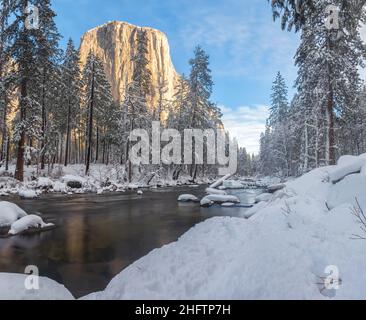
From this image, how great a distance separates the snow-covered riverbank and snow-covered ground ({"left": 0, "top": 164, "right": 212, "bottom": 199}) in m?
15.2

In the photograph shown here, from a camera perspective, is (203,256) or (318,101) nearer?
(203,256)

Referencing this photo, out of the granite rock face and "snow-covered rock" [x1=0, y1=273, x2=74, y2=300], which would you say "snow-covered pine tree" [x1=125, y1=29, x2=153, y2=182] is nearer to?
"snow-covered rock" [x1=0, y1=273, x2=74, y2=300]

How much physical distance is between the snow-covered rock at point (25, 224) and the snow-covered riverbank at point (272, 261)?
5495mm

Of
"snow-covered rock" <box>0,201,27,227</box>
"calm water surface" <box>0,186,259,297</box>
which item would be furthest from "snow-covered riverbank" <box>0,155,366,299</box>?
"snow-covered rock" <box>0,201,27,227</box>

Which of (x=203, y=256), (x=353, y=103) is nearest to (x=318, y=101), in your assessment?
(x=353, y=103)

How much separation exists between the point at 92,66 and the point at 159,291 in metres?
34.2

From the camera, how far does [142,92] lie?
115ft

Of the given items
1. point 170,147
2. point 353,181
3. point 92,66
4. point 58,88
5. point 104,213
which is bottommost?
point 104,213

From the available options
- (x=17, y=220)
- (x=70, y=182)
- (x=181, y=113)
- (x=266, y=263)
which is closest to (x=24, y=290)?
(x=266, y=263)

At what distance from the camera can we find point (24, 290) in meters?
4.34

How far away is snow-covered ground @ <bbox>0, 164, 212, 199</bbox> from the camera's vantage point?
62.5ft

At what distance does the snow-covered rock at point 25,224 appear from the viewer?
9102mm

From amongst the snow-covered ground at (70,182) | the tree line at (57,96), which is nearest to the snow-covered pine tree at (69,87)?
the tree line at (57,96)
